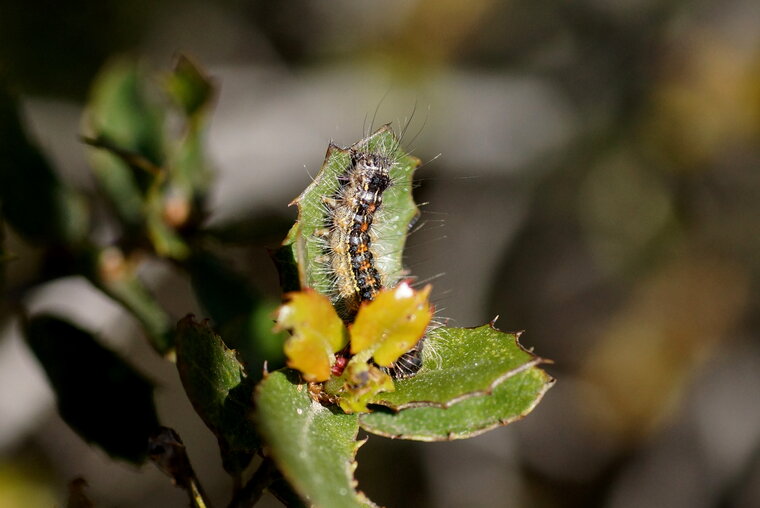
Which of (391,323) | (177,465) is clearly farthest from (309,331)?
(177,465)

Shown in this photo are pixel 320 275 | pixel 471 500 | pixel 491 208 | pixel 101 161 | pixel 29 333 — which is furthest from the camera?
pixel 491 208

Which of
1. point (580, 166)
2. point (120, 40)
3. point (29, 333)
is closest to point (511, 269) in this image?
point (580, 166)

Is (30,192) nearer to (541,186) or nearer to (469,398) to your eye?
(469,398)

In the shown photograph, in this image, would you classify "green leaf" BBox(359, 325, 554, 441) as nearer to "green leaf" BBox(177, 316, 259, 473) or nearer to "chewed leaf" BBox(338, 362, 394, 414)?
"chewed leaf" BBox(338, 362, 394, 414)

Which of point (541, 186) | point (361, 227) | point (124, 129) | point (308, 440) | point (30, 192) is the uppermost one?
point (541, 186)

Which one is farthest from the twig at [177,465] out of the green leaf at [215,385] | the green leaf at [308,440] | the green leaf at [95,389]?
the green leaf at [95,389]

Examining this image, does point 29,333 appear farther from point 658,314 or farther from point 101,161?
point 658,314

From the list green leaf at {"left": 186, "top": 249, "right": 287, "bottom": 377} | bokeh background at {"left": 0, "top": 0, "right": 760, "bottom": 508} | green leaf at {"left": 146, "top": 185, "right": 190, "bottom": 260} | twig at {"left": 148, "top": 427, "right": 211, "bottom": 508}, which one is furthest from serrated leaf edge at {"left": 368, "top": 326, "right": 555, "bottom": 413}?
bokeh background at {"left": 0, "top": 0, "right": 760, "bottom": 508}
